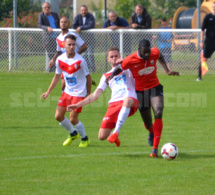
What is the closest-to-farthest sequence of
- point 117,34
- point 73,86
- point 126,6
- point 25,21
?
point 73,86 < point 117,34 < point 25,21 < point 126,6

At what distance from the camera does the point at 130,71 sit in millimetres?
7598

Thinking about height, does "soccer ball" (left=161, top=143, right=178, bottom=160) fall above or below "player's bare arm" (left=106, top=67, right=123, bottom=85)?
below

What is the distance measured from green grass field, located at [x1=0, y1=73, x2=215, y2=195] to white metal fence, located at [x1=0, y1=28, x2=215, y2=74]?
4698 mm

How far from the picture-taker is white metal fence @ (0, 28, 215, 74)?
56.2 ft

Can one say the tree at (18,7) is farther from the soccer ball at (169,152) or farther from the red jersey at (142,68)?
the soccer ball at (169,152)

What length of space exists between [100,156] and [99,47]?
406 inches

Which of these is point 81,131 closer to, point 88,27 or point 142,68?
point 142,68

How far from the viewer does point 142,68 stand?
7.45 meters

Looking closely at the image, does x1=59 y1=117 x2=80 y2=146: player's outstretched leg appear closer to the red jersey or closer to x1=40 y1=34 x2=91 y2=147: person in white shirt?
x1=40 y1=34 x2=91 y2=147: person in white shirt

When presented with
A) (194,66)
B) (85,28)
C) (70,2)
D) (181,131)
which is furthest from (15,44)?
(70,2)

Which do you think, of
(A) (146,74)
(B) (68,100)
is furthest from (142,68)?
(B) (68,100)

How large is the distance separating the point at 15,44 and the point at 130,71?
34.7ft

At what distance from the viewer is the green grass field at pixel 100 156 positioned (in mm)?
5566

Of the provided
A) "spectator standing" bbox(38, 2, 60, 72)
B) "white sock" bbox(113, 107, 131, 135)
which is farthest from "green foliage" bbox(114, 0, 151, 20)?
"white sock" bbox(113, 107, 131, 135)
